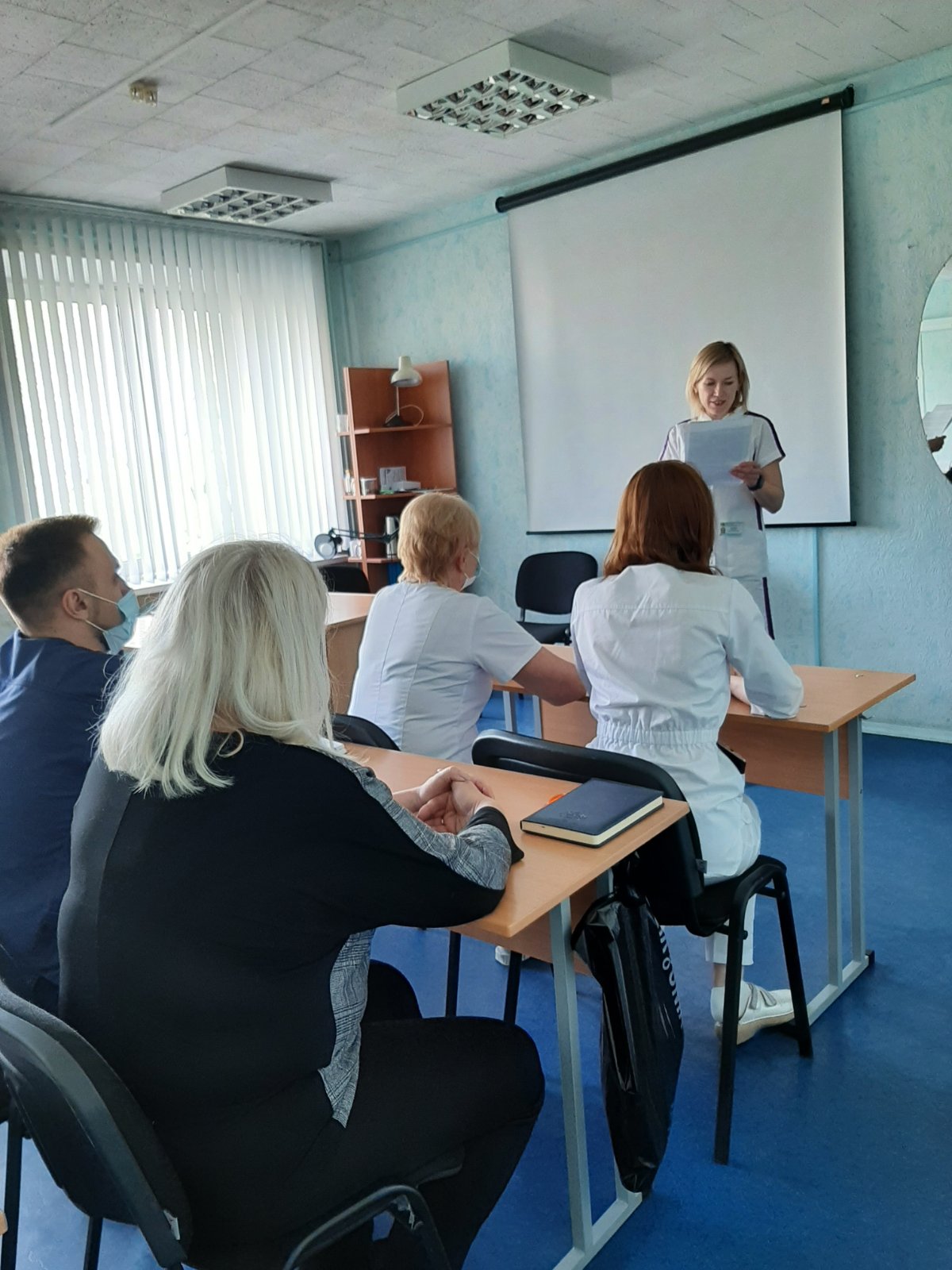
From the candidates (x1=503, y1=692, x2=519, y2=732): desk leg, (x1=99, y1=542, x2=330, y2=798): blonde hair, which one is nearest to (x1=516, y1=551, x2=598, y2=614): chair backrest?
(x1=503, y1=692, x2=519, y2=732): desk leg

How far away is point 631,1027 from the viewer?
5.51 feet

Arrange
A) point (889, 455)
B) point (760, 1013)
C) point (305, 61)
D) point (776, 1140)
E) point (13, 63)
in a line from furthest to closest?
point (889, 455)
point (305, 61)
point (13, 63)
point (760, 1013)
point (776, 1140)

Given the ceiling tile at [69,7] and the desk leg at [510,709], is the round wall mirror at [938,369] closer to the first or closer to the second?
the desk leg at [510,709]

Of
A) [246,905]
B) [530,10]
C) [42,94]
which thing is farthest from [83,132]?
[246,905]

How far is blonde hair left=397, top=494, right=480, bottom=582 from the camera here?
247 cm

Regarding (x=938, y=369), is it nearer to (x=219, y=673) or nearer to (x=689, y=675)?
(x=689, y=675)

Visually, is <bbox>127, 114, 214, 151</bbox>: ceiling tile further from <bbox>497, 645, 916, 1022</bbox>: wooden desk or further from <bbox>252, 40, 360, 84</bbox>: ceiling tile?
<bbox>497, 645, 916, 1022</bbox>: wooden desk

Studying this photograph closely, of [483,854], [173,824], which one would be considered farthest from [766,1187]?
[173,824]

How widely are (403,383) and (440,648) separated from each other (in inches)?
151

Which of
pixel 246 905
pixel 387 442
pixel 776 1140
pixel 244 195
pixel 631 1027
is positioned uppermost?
pixel 244 195

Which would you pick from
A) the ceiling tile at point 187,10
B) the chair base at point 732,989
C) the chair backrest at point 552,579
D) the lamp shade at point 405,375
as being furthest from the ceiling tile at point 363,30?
the chair base at point 732,989

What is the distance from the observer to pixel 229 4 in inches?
123

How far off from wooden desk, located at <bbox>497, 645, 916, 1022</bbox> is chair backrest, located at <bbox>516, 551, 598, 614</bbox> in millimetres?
2666

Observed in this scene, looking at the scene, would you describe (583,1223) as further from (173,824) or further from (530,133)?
(530,133)
